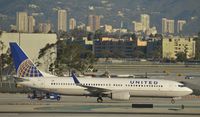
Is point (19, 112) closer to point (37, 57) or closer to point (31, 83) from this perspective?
point (31, 83)

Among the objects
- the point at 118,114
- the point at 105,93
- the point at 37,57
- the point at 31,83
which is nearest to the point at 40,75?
the point at 31,83

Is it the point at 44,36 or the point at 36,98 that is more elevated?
the point at 44,36

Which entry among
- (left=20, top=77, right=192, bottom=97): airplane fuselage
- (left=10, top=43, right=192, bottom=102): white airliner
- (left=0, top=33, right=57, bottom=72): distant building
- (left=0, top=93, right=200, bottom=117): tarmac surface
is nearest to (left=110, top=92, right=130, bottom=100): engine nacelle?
(left=10, top=43, right=192, bottom=102): white airliner

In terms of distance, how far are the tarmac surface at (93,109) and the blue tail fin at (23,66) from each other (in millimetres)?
3050

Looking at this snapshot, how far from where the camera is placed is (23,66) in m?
73.7

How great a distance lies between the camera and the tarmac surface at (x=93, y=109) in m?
55.5

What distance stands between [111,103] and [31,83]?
9306mm

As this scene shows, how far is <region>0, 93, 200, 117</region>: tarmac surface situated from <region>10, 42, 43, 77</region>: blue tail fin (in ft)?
10.0

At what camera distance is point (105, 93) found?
7081cm

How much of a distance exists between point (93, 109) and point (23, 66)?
15.9 metres

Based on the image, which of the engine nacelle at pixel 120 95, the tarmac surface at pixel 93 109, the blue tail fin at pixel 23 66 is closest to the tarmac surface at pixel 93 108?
the tarmac surface at pixel 93 109

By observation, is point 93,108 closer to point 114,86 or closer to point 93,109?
point 93,109

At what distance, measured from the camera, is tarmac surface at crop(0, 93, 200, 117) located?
55.5 metres

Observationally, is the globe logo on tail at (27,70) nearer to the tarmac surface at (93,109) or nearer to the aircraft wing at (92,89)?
the tarmac surface at (93,109)
